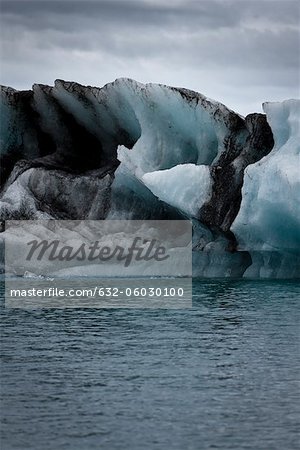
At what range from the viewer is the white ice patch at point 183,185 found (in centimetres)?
2231

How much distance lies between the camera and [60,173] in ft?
86.5

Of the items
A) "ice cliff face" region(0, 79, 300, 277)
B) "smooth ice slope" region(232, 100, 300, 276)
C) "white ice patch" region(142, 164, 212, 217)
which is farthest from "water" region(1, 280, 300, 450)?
"white ice patch" region(142, 164, 212, 217)

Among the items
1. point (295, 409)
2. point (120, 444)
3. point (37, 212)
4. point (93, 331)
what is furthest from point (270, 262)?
point (120, 444)

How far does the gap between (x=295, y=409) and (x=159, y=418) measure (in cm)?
145

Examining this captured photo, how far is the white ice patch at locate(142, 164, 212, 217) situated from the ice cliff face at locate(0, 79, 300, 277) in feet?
0.07

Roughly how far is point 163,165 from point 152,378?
11.7m

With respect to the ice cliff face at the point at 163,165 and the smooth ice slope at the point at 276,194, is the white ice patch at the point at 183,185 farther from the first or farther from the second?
the smooth ice slope at the point at 276,194

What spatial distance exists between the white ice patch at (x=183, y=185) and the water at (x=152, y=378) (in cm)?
367

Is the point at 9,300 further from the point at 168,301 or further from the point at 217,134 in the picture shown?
the point at 217,134

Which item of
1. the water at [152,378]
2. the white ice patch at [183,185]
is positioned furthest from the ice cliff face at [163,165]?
the water at [152,378]

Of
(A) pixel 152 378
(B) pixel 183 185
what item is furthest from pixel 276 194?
(A) pixel 152 378

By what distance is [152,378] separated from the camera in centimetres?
1306

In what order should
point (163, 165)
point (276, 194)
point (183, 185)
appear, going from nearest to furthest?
1. point (276, 194)
2. point (183, 185)
3. point (163, 165)

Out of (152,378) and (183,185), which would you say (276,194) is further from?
(152,378)
